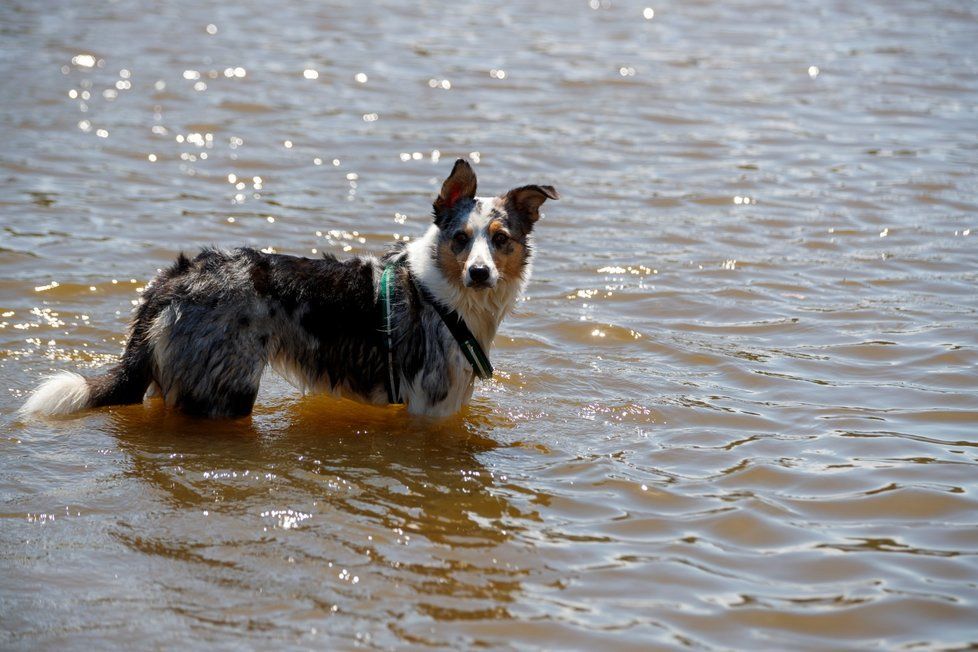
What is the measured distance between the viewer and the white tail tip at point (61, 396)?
6.26 m

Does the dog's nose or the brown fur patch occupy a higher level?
the brown fur patch

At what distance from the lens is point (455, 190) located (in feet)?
22.1

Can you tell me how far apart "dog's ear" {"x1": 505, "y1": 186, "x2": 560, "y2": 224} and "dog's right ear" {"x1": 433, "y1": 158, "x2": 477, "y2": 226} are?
0.23 meters

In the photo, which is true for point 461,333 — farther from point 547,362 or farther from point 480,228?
point 547,362

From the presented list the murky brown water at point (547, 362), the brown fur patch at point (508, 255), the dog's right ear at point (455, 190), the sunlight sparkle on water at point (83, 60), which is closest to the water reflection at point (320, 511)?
the murky brown water at point (547, 362)

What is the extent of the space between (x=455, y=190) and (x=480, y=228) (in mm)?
303

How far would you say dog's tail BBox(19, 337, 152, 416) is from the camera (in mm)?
6254

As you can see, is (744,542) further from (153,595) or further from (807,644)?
(153,595)

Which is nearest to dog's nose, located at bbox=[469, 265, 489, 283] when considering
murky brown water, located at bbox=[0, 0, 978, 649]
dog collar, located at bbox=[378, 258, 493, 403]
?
dog collar, located at bbox=[378, 258, 493, 403]

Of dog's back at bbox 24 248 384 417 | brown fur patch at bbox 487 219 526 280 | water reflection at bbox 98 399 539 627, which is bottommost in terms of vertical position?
water reflection at bbox 98 399 539 627

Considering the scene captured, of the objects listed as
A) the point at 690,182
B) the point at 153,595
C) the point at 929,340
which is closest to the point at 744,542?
the point at 153,595

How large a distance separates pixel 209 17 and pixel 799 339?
1388 cm

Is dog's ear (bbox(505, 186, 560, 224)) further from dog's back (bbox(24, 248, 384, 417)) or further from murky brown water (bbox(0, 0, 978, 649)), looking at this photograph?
murky brown water (bbox(0, 0, 978, 649))

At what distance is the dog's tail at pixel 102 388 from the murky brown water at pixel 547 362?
18 centimetres
